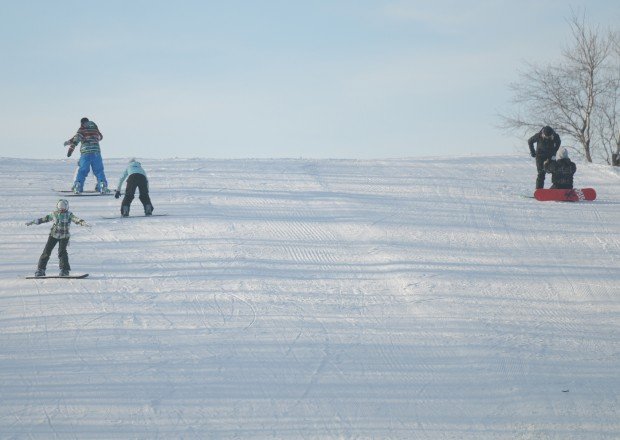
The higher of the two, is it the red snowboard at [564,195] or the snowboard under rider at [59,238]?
the snowboard under rider at [59,238]

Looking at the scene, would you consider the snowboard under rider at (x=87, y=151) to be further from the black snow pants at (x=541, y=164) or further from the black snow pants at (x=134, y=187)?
the black snow pants at (x=541, y=164)

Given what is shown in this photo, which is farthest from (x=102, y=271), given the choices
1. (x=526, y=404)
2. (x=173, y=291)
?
(x=526, y=404)

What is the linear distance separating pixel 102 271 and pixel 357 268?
144 inches

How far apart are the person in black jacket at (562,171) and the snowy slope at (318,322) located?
2.51ft

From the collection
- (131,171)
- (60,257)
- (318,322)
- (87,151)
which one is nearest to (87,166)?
(87,151)

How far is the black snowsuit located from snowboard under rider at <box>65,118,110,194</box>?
9.72 m

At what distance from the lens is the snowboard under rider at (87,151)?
1598cm

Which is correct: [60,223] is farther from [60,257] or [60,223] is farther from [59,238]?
[60,257]

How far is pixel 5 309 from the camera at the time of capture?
8.88 m

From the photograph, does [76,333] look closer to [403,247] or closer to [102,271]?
[102,271]

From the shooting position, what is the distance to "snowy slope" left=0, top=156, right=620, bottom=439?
6469mm

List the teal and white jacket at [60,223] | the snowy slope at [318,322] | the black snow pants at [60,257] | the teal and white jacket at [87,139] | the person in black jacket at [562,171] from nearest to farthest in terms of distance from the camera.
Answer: the snowy slope at [318,322], the black snow pants at [60,257], the teal and white jacket at [60,223], the person in black jacket at [562,171], the teal and white jacket at [87,139]

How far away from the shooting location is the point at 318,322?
336 inches

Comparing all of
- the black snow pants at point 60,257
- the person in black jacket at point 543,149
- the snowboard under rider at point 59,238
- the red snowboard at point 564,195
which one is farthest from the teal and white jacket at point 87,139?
the red snowboard at point 564,195
